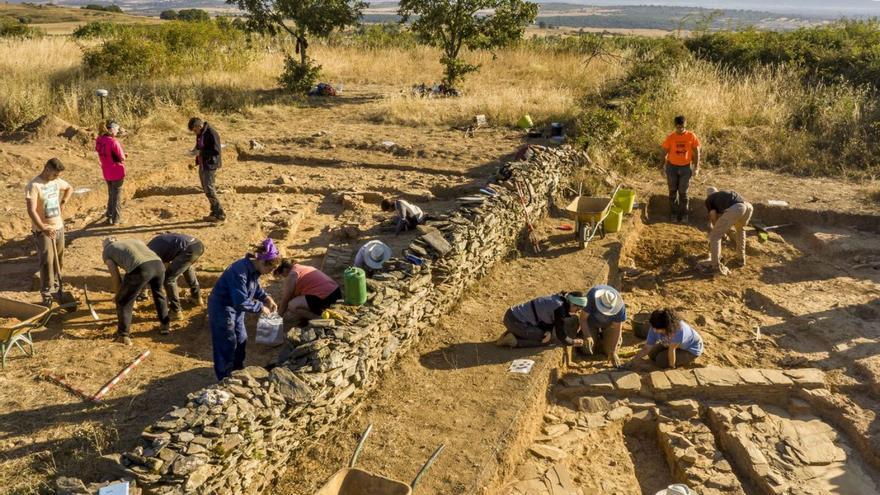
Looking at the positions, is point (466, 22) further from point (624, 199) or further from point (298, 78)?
point (624, 199)

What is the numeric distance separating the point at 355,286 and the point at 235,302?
43.5 inches

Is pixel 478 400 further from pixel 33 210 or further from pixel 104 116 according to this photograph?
pixel 104 116

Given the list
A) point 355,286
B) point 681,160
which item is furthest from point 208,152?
point 681,160

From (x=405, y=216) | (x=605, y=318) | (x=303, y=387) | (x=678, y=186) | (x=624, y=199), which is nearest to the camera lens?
(x=303, y=387)

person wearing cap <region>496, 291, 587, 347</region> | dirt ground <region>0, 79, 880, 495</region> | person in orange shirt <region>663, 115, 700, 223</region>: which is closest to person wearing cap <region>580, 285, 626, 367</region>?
person wearing cap <region>496, 291, 587, 347</region>

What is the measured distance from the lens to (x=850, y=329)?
26.9ft

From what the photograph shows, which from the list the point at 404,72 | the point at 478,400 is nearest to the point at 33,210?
the point at 478,400

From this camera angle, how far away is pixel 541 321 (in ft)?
23.9

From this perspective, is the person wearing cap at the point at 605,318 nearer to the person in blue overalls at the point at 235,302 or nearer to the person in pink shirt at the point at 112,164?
the person in blue overalls at the point at 235,302

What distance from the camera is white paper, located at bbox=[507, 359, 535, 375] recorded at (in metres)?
6.92

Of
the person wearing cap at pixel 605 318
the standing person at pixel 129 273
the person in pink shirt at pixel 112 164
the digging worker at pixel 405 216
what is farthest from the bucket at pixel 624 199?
the person in pink shirt at pixel 112 164

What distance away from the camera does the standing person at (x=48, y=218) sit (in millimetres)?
7832

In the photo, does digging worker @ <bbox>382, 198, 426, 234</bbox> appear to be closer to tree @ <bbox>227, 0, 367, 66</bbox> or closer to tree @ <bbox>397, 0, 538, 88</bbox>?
tree @ <bbox>397, 0, 538, 88</bbox>

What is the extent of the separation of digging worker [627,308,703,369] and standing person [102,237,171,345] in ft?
17.0
